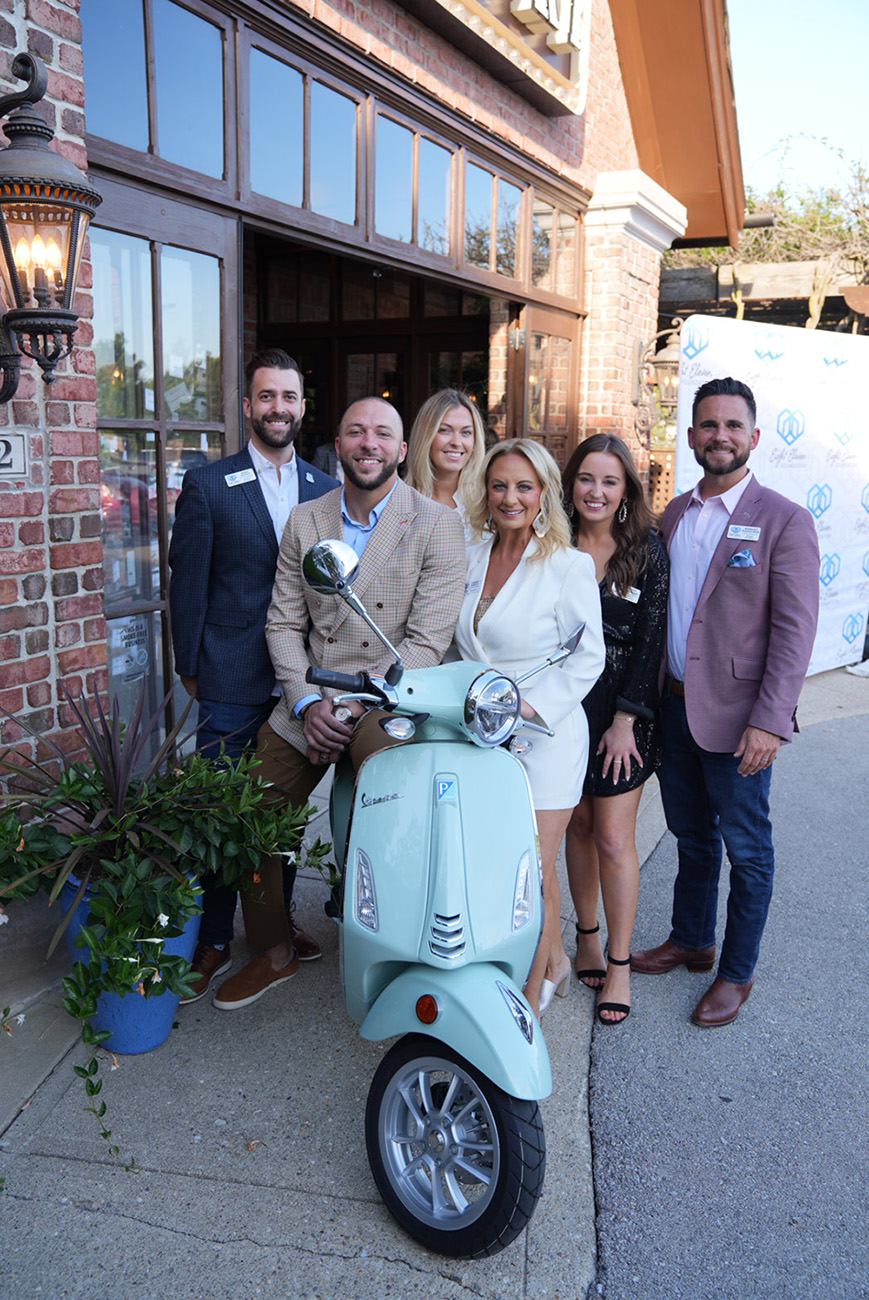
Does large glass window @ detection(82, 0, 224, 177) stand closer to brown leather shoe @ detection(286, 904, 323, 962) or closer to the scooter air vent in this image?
brown leather shoe @ detection(286, 904, 323, 962)

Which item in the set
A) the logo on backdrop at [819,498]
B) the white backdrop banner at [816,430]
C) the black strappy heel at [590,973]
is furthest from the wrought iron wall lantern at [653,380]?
the black strappy heel at [590,973]

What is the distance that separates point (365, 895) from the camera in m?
2.18

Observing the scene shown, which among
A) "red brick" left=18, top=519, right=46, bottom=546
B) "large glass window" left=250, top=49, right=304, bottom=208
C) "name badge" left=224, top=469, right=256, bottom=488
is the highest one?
"large glass window" left=250, top=49, right=304, bottom=208

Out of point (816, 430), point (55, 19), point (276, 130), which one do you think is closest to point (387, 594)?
point (55, 19)

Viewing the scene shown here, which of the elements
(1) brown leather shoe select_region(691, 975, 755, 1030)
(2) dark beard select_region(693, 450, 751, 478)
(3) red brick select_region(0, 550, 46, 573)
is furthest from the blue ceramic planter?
(2) dark beard select_region(693, 450, 751, 478)

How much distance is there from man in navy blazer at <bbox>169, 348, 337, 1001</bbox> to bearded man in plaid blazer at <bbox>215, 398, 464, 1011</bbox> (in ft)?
0.49

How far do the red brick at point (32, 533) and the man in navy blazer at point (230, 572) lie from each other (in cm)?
38

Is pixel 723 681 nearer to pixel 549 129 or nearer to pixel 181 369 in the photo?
pixel 181 369

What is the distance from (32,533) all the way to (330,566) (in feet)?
4.27

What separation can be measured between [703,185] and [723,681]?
6904 mm

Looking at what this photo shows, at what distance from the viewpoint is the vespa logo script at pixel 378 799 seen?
218cm

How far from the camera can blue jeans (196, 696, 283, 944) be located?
9.96 feet

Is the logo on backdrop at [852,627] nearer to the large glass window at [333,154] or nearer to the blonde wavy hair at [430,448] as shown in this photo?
the blonde wavy hair at [430,448]

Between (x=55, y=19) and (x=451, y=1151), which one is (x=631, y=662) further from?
(x=55, y=19)
